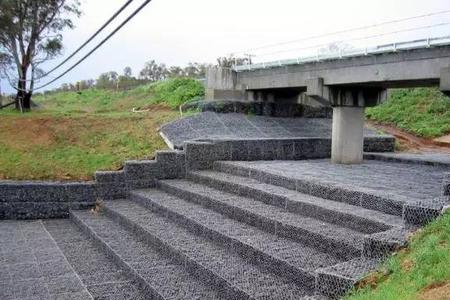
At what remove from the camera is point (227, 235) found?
4.99m

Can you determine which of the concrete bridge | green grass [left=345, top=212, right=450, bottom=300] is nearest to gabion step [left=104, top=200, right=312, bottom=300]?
green grass [left=345, top=212, right=450, bottom=300]

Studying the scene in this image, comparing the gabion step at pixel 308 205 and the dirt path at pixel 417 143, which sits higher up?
the dirt path at pixel 417 143

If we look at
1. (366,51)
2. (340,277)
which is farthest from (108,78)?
(340,277)

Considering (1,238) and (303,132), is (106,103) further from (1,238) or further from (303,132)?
(1,238)

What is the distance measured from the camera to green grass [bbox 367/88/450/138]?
13809 millimetres

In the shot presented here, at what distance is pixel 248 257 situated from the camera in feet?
15.1

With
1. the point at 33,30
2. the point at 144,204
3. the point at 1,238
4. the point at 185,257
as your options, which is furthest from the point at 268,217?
Answer: the point at 33,30

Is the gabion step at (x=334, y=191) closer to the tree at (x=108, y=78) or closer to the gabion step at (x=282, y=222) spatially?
the gabion step at (x=282, y=222)

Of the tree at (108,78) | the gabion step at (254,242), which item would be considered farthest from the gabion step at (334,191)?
the tree at (108,78)

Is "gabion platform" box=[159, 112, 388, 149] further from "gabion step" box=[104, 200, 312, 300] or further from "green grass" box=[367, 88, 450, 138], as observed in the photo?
"gabion step" box=[104, 200, 312, 300]

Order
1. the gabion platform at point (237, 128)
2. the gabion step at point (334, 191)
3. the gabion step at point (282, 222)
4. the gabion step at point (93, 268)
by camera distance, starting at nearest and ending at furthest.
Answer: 1. the gabion step at point (282, 222)
2. the gabion step at point (93, 268)
3. the gabion step at point (334, 191)
4. the gabion platform at point (237, 128)

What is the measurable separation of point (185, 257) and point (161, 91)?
997cm

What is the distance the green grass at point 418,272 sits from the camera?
284 centimetres

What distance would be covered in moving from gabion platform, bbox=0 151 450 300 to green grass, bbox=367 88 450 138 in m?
6.58
